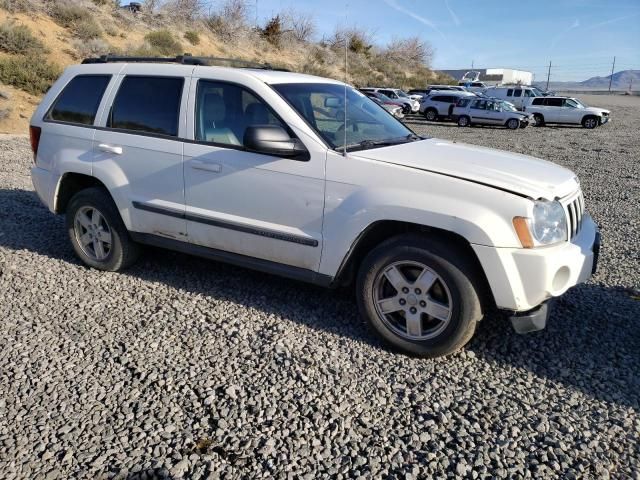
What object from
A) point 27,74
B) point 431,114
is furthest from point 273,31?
point 27,74

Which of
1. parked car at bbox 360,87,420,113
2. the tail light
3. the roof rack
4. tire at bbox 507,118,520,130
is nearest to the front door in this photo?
the roof rack

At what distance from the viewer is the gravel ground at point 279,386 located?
2625 mm

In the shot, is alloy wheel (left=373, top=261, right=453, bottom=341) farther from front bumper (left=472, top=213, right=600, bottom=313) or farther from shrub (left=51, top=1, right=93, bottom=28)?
shrub (left=51, top=1, right=93, bottom=28)

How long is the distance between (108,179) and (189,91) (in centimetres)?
106

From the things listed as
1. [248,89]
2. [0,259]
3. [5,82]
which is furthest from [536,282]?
[5,82]

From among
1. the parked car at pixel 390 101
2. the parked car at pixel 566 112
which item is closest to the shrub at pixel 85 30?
the parked car at pixel 390 101

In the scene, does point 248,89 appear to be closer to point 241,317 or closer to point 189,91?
point 189,91

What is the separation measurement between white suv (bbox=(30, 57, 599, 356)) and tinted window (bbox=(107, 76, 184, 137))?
0.04 ft

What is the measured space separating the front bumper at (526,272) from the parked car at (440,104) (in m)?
25.6

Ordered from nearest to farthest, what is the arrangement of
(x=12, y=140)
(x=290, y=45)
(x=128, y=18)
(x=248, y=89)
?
(x=248, y=89)
(x=12, y=140)
(x=128, y=18)
(x=290, y=45)

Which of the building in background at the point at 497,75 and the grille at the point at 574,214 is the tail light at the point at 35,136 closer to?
the grille at the point at 574,214

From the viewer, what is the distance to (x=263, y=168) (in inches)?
152

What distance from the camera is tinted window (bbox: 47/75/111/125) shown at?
4808 millimetres

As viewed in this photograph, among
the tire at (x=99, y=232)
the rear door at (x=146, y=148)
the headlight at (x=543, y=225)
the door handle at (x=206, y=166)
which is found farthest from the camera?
the tire at (x=99, y=232)
